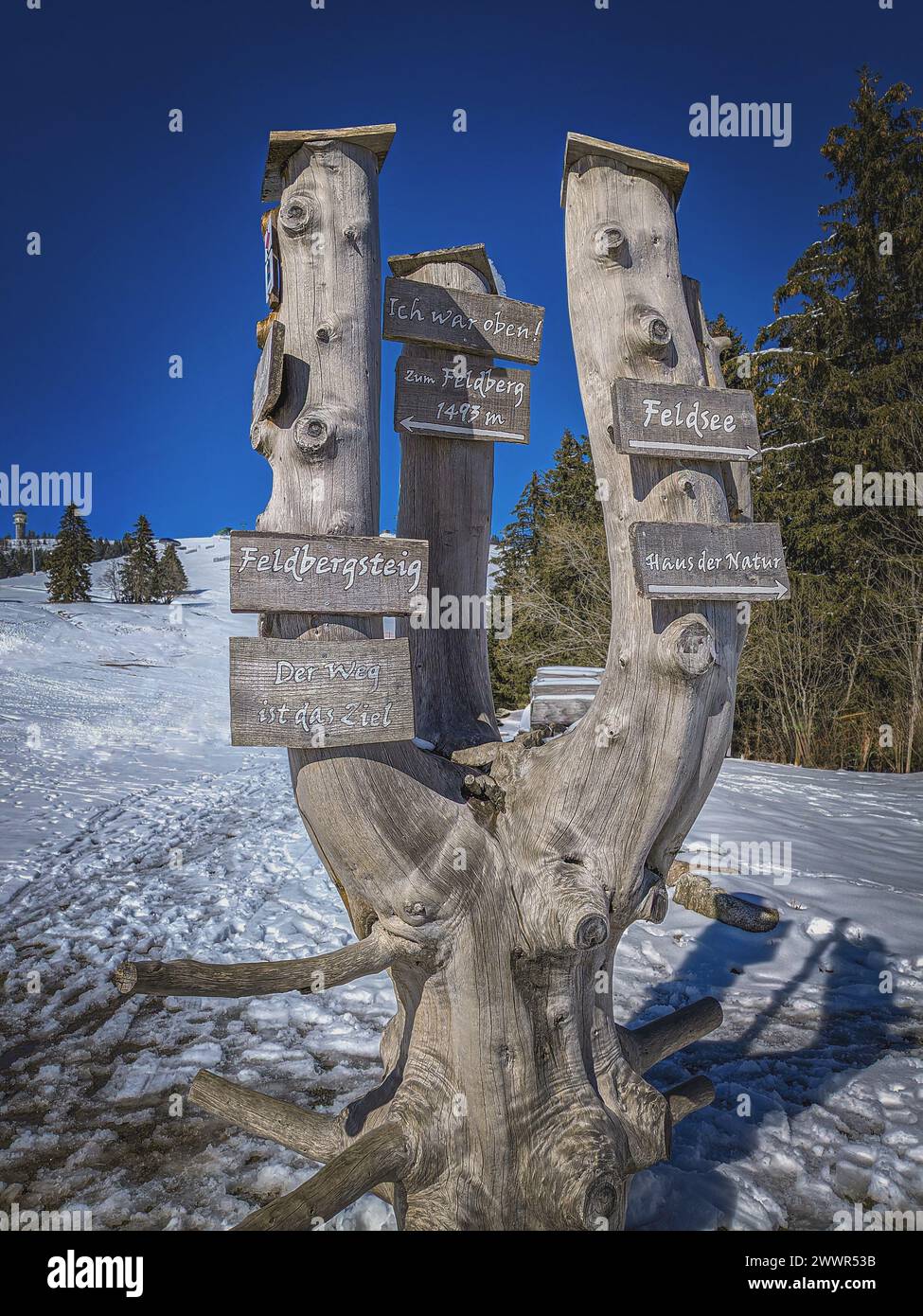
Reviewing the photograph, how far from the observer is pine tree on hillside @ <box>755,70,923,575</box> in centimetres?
1578

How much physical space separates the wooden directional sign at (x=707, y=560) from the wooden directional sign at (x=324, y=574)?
25.6 inches

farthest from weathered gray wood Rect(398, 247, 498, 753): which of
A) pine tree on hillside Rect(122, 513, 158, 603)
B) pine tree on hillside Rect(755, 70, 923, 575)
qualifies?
pine tree on hillside Rect(122, 513, 158, 603)

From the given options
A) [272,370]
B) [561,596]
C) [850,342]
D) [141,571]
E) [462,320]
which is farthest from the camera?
[141,571]

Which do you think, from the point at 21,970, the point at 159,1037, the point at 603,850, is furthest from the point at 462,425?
the point at 21,970

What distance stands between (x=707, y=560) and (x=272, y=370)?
1.33m

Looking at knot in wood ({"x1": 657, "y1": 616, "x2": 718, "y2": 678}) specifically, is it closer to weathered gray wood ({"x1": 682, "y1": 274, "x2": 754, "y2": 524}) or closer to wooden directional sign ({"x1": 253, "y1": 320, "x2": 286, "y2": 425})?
weathered gray wood ({"x1": 682, "y1": 274, "x2": 754, "y2": 524})

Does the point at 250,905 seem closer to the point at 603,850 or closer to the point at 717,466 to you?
the point at 603,850

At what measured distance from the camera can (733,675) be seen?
7.91ft

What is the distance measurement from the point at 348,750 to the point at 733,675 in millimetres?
1232

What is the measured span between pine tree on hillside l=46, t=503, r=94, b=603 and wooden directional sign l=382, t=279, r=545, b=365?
39.4 metres

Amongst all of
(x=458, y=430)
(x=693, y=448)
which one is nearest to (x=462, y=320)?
(x=458, y=430)

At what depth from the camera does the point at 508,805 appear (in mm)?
2414

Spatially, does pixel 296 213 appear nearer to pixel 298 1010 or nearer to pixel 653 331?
pixel 653 331
